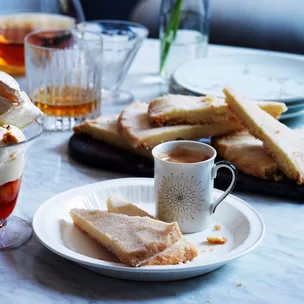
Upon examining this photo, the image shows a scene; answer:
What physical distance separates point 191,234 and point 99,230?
0.68 ft

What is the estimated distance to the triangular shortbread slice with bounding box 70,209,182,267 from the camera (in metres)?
1.06

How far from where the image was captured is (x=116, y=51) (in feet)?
6.46

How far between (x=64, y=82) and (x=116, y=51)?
232 mm

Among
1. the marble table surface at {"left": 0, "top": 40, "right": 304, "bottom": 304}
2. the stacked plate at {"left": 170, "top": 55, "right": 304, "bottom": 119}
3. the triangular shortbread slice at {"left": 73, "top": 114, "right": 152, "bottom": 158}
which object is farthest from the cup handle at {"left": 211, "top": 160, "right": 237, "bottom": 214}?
the stacked plate at {"left": 170, "top": 55, "right": 304, "bottom": 119}

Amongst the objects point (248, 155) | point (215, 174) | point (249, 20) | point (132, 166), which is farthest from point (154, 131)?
point (249, 20)

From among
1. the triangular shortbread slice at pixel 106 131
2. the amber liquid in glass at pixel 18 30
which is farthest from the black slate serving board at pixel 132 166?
the amber liquid in glass at pixel 18 30

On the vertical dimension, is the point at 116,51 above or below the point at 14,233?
above

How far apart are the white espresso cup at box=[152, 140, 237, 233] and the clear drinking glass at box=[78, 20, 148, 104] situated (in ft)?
2.52

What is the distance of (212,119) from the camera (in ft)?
5.28

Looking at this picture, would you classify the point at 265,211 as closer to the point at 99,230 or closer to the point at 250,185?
the point at 250,185

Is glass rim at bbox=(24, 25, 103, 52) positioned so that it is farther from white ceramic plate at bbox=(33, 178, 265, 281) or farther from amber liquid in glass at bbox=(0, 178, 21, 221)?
amber liquid in glass at bbox=(0, 178, 21, 221)

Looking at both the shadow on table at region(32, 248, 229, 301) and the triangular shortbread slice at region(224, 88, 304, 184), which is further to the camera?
the triangular shortbread slice at region(224, 88, 304, 184)

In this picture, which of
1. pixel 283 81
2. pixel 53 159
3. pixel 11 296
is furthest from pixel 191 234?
pixel 283 81

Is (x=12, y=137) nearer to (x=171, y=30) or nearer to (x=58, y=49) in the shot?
(x=58, y=49)
